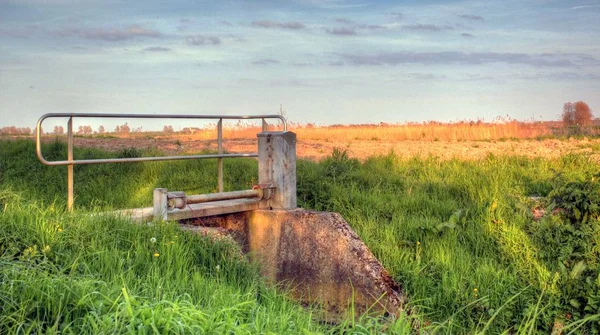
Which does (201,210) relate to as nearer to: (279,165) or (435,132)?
(279,165)

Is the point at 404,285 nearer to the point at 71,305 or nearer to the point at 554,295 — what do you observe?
the point at 554,295

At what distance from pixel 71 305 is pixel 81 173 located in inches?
393

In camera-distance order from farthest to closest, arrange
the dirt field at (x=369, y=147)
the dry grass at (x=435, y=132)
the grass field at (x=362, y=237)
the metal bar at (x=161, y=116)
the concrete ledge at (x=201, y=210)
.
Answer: the dry grass at (x=435, y=132) → the dirt field at (x=369, y=147) → the concrete ledge at (x=201, y=210) → the metal bar at (x=161, y=116) → the grass field at (x=362, y=237)

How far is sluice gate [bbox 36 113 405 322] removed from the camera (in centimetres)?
798

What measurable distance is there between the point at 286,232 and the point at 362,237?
3.92 feet

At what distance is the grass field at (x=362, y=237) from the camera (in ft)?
15.2

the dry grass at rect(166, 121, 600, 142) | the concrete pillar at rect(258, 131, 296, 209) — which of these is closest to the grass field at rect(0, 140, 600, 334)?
the concrete pillar at rect(258, 131, 296, 209)

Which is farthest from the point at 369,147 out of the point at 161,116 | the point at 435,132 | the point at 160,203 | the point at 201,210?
the point at 160,203

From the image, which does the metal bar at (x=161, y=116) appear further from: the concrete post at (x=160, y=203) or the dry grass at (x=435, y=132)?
the dry grass at (x=435, y=132)

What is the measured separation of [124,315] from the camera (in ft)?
13.8

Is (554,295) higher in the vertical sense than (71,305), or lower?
lower

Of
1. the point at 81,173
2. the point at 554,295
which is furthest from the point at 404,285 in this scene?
the point at 81,173

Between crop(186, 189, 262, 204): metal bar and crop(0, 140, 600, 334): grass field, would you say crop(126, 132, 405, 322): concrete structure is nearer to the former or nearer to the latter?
crop(186, 189, 262, 204): metal bar

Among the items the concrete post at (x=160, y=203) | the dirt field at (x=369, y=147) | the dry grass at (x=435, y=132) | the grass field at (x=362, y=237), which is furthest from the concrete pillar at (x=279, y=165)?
the dry grass at (x=435, y=132)
